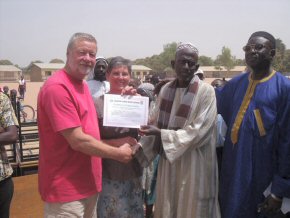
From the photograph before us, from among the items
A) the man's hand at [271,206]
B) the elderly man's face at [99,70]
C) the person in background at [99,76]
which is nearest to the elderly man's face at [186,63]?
the man's hand at [271,206]

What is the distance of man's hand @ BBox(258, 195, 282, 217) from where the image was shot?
8.28ft

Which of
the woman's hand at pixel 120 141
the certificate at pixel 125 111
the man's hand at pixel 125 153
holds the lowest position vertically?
the man's hand at pixel 125 153

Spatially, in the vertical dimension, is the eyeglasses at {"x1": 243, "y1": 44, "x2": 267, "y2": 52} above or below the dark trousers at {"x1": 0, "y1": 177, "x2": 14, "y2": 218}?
above

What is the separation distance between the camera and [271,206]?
99.8 inches

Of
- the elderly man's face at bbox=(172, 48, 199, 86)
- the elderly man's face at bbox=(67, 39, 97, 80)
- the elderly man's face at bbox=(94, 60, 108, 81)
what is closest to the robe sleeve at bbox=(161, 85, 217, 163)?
the elderly man's face at bbox=(172, 48, 199, 86)

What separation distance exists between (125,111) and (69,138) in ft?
2.10

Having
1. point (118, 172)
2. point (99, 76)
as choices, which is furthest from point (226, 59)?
point (118, 172)

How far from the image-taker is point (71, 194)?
8.20ft

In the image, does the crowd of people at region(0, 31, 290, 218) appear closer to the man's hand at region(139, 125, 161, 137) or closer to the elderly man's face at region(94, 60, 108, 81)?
the man's hand at region(139, 125, 161, 137)

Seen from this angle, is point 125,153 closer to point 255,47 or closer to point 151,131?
point 151,131

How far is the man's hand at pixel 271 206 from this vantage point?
8.28 feet

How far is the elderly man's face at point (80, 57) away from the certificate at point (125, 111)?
36 cm

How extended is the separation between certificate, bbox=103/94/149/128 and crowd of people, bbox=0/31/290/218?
0.29ft

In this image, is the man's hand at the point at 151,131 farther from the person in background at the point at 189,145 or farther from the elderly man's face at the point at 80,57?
the elderly man's face at the point at 80,57
